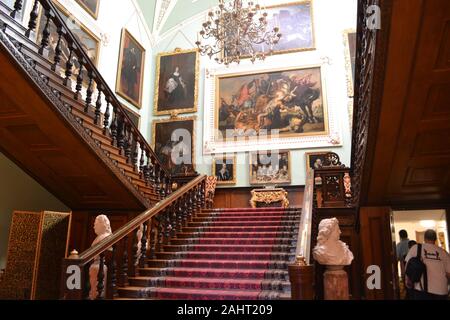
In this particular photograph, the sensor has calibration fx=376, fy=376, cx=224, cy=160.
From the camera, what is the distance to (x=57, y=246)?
5770 mm

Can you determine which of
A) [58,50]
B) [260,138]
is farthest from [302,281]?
[260,138]

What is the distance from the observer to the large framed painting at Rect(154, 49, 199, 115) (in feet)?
38.9

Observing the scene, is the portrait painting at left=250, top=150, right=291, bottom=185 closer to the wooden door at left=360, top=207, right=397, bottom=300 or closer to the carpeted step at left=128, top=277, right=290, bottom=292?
the wooden door at left=360, top=207, right=397, bottom=300

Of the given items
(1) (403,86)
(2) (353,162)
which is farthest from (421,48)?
(2) (353,162)

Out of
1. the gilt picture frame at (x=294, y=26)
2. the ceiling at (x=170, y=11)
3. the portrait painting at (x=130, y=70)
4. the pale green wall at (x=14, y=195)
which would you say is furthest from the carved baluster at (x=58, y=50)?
the ceiling at (x=170, y=11)

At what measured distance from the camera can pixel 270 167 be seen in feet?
34.5

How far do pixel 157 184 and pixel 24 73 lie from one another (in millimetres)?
3774

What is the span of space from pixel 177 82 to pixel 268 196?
4.99 metres

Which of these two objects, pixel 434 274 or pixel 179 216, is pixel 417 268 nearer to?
pixel 434 274

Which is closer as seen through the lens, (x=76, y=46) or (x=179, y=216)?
(x=76, y=46)

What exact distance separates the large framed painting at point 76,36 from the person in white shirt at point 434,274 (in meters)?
7.12

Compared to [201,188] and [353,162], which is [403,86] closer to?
[353,162]

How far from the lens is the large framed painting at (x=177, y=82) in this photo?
11852mm

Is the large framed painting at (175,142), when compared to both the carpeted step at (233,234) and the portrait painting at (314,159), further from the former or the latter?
the carpeted step at (233,234)
